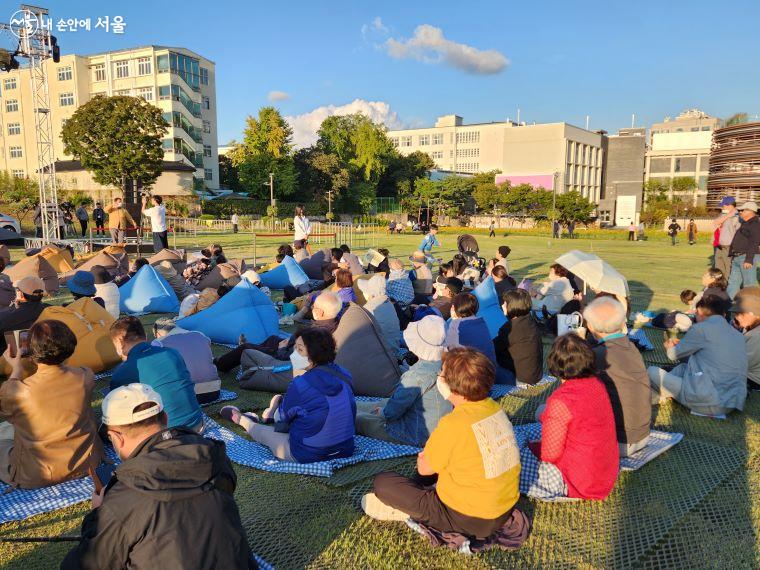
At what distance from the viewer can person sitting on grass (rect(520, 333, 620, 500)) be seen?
3.49m

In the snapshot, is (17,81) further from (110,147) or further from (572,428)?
(572,428)

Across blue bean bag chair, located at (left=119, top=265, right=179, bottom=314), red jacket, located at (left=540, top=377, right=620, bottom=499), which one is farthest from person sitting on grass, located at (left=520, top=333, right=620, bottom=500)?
blue bean bag chair, located at (left=119, top=265, right=179, bottom=314)

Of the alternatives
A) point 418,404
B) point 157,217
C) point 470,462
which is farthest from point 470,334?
point 157,217

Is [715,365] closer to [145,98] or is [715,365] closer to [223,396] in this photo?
[223,396]

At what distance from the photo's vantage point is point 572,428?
139 inches

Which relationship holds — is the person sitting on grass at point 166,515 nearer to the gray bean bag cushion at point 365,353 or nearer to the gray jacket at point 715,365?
the gray bean bag cushion at point 365,353

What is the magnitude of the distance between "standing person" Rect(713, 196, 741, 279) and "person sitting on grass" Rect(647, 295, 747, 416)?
643cm

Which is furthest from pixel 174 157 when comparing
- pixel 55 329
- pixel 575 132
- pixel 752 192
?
pixel 575 132

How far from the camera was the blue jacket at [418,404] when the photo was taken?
417 centimetres

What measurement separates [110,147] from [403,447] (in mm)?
42015

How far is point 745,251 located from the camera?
10172 millimetres

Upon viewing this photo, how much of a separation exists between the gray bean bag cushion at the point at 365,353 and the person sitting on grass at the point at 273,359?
185 millimetres

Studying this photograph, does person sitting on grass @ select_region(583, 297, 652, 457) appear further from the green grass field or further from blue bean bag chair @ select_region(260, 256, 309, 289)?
blue bean bag chair @ select_region(260, 256, 309, 289)

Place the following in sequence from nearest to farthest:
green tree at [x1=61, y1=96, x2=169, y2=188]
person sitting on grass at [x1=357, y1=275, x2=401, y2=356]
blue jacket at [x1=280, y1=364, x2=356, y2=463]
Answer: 1. blue jacket at [x1=280, y1=364, x2=356, y2=463]
2. person sitting on grass at [x1=357, y1=275, x2=401, y2=356]
3. green tree at [x1=61, y1=96, x2=169, y2=188]
